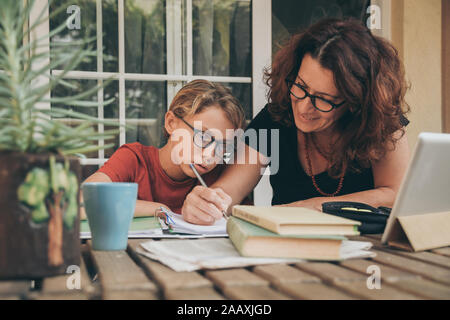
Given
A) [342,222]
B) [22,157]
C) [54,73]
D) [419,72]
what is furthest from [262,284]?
[419,72]

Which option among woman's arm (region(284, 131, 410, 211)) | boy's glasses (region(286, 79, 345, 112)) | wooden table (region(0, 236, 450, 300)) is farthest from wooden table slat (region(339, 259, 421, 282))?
boy's glasses (region(286, 79, 345, 112))

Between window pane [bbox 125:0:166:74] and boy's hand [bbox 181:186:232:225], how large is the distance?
166 cm

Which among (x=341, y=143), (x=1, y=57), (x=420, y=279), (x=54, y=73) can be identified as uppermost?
(x=54, y=73)

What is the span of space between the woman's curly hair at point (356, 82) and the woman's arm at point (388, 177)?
1.1 inches

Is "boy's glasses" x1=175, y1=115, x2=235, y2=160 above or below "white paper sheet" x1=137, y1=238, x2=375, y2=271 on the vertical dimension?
above

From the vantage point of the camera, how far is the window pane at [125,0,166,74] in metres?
2.62

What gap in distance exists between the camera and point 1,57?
0.59 m

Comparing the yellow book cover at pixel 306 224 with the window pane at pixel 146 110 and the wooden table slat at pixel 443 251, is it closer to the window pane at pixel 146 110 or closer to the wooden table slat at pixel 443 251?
the wooden table slat at pixel 443 251

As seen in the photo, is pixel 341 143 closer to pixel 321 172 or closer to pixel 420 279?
pixel 321 172

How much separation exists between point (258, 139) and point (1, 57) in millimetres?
1180

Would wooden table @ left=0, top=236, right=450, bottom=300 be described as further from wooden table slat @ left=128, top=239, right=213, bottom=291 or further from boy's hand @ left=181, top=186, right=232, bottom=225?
boy's hand @ left=181, top=186, right=232, bottom=225

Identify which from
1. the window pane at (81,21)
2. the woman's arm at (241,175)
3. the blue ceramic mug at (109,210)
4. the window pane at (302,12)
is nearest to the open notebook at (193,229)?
the blue ceramic mug at (109,210)

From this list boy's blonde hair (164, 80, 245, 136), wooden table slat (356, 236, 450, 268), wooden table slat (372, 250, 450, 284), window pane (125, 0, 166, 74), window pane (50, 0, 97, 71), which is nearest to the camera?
wooden table slat (372, 250, 450, 284)

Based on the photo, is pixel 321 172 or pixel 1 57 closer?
pixel 1 57
